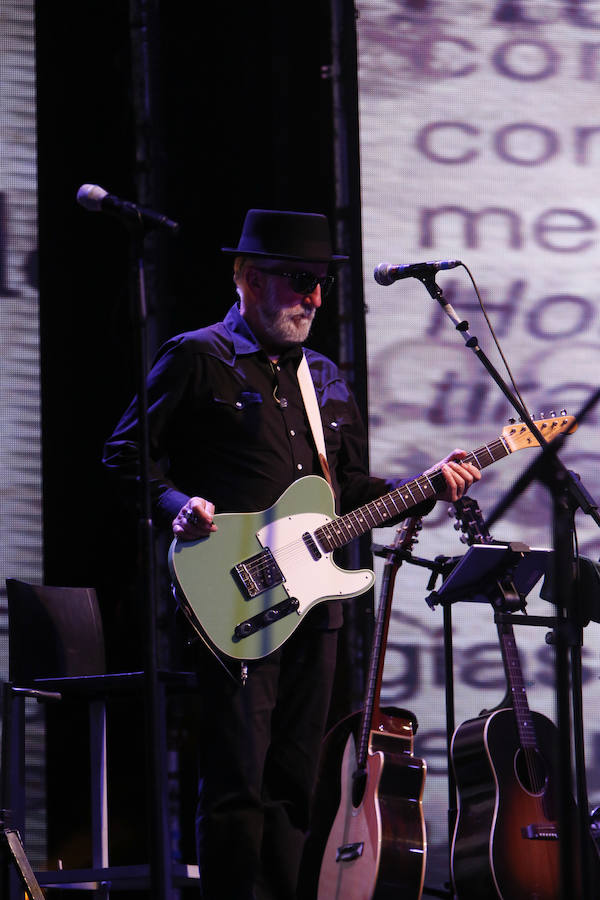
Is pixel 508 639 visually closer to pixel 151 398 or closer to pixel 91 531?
pixel 151 398

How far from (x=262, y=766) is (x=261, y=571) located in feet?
1.67

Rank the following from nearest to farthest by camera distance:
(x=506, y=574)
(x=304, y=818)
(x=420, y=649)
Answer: (x=304, y=818) < (x=506, y=574) < (x=420, y=649)

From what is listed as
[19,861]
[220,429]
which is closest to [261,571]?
[220,429]

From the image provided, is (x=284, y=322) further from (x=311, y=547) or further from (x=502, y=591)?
(x=502, y=591)

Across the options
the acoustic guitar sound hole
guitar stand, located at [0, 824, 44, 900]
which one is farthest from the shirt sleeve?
the acoustic guitar sound hole

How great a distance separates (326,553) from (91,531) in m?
1.23

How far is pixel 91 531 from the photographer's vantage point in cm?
409

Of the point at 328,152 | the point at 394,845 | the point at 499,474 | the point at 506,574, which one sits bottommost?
the point at 394,845

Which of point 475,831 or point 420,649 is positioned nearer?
point 475,831

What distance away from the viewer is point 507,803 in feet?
10.6

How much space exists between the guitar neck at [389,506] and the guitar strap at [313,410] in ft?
0.39

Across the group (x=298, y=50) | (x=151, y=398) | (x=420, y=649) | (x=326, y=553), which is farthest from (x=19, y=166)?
(x=420, y=649)

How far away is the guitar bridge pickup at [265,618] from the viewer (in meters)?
3.00

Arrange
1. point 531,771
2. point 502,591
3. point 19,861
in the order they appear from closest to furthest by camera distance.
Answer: point 19,861 → point 531,771 → point 502,591
